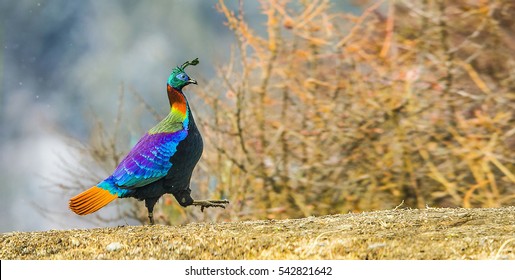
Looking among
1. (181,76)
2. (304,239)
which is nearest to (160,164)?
(181,76)

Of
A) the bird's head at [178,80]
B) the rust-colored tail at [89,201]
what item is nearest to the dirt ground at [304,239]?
the rust-colored tail at [89,201]

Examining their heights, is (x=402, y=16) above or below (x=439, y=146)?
above

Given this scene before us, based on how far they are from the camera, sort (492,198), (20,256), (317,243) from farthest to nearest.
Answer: (492,198)
(20,256)
(317,243)

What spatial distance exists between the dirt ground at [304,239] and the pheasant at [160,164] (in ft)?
0.95

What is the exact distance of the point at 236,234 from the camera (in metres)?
5.70

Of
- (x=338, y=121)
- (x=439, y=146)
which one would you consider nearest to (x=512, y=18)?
(x=439, y=146)

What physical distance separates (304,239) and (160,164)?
4.38 ft

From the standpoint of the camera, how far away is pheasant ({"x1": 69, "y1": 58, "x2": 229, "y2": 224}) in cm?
599

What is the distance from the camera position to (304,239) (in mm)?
5352

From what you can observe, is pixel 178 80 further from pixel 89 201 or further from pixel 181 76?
pixel 89 201

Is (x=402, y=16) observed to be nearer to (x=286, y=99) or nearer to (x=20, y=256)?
(x=286, y=99)

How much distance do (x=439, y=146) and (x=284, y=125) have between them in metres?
1.93

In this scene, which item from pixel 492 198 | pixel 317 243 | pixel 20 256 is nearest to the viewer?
pixel 317 243

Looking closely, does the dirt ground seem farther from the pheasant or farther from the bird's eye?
the bird's eye
